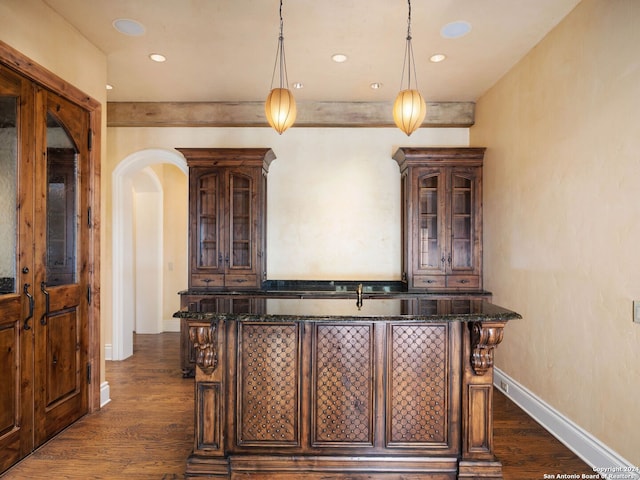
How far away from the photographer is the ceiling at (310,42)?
2779 millimetres

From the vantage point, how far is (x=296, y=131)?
191 inches

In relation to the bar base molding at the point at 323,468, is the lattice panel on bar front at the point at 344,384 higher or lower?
higher

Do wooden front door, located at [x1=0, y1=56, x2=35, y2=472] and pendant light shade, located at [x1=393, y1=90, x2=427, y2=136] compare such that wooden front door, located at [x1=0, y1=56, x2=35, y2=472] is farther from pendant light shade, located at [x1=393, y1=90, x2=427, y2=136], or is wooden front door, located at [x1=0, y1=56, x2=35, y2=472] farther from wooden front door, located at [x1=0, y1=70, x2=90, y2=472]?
pendant light shade, located at [x1=393, y1=90, x2=427, y2=136]

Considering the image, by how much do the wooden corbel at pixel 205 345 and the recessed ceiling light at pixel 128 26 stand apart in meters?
2.42

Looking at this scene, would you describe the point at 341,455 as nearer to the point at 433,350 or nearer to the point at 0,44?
the point at 433,350

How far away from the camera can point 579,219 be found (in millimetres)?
2691

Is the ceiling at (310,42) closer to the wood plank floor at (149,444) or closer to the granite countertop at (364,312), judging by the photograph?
the granite countertop at (364,312)

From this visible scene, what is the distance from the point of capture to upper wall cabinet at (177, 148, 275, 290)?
173 inches

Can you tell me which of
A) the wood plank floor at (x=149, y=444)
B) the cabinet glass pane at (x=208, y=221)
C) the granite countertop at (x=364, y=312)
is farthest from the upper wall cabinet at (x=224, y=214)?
the granite countertop at (x=364, y=312)

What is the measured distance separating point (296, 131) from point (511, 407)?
377 centimetres

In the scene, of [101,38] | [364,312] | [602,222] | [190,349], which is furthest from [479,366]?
[101,38]

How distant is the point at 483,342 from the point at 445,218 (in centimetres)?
232

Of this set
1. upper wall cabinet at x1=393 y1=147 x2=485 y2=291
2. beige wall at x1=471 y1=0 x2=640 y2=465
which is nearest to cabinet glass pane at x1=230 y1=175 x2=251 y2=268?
upper wall cabinet at x1=393 y1=147 x2=485 y2=291

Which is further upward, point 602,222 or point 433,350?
point 602,222
